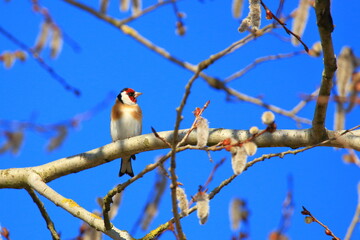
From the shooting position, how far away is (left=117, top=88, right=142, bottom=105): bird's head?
7.18m

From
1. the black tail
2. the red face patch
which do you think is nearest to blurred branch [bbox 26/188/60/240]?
the black tail

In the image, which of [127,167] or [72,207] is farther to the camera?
[127,167]

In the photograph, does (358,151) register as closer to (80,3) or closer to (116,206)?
(116,206)

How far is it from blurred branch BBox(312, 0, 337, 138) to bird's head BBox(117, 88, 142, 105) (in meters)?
3.73

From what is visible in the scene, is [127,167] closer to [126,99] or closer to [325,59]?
[126,99]

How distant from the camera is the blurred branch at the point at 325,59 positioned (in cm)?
269

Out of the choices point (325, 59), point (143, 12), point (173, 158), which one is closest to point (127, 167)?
point (325, 59)

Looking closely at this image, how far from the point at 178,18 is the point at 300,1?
575 millimetres

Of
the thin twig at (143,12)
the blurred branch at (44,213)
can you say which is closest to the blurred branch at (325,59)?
the thin twig at (143,12)

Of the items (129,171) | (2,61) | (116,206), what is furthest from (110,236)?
(129,171)

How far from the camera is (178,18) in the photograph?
244cm

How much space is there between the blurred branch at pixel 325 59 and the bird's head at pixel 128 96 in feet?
12.2

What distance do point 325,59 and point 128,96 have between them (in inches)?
177

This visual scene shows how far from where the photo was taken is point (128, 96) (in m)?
7.32
